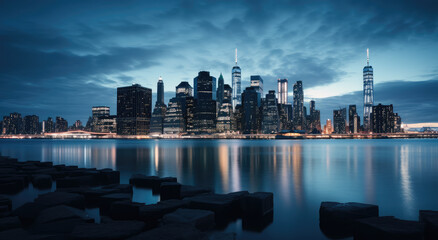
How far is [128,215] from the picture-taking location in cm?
1083

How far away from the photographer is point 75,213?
384 inches

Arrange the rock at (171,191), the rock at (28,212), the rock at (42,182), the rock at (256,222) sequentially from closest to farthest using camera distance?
the rock at (28,212), the rock at (256,222), the rock at (171,191), the rock at (42,182)

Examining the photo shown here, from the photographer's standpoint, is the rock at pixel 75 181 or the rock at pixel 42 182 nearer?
the rock at pixel 75 181

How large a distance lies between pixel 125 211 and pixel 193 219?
3305 millimetres

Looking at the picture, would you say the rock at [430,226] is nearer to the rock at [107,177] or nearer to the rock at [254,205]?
the rock at [254,205]

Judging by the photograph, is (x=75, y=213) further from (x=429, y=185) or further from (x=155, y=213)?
(x=429, y=185)

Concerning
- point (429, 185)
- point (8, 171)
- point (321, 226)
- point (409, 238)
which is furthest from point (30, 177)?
point (429, 185)

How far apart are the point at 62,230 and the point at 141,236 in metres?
3.21

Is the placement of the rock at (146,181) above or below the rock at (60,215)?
below

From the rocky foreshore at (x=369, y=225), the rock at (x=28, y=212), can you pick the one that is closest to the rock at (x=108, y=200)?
the rock at (x=28, y=212)

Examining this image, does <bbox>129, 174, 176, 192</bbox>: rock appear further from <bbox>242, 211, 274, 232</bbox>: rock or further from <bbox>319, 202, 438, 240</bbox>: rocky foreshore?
<bbox>319, 202, 438, 240</bbox>: rocky foreshore

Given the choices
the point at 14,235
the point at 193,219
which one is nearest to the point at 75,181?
the point at 14,235

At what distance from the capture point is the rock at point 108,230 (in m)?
7.69

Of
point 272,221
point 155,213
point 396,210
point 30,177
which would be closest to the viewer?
point 155,213
